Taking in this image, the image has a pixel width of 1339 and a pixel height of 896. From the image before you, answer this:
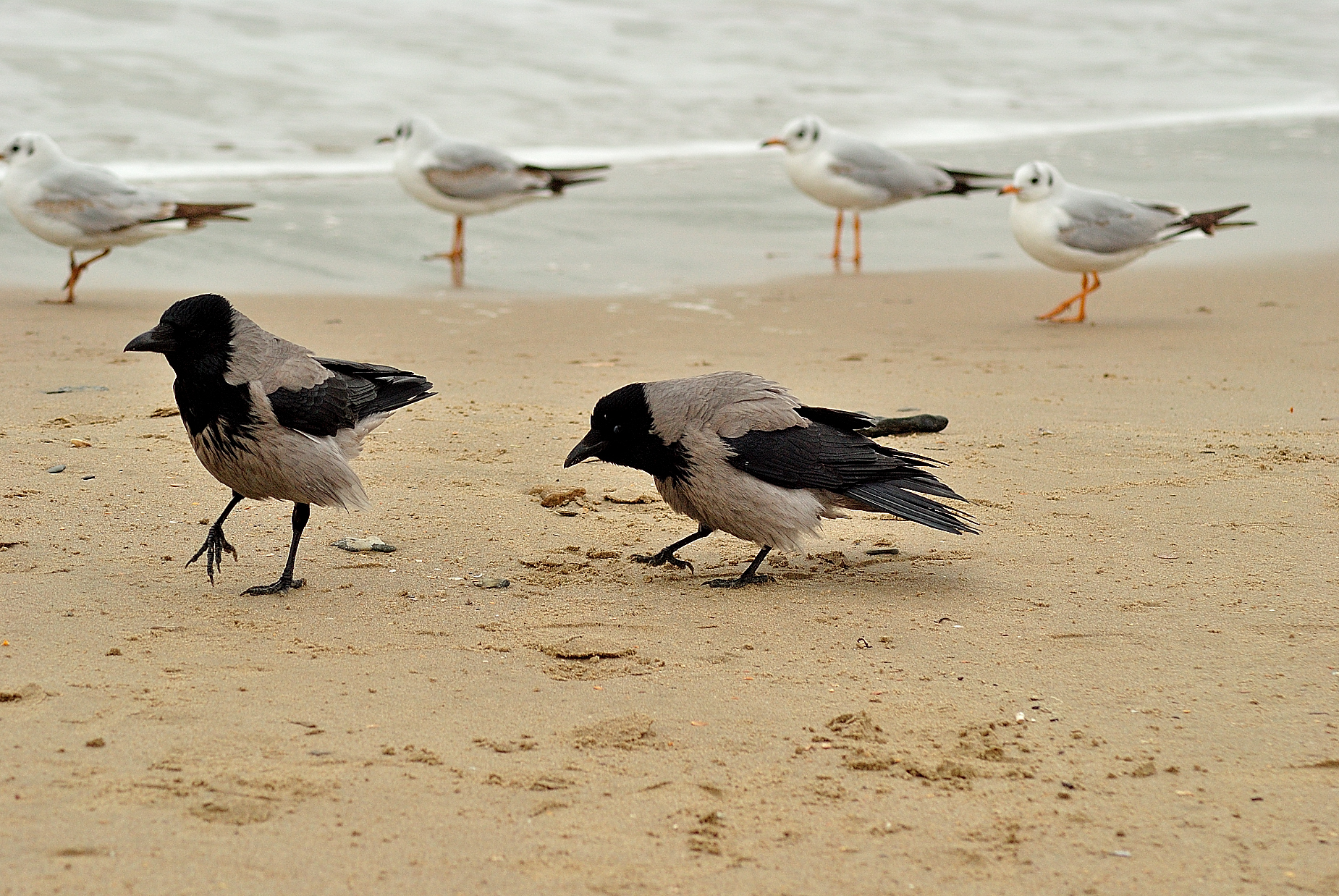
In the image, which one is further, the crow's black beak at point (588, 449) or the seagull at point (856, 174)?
the seagull at point (856, 174)

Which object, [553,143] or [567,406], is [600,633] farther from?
[553,143]

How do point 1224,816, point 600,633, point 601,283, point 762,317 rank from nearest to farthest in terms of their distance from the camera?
point 1224,816, point 600,633, point 762,317, point 601,283

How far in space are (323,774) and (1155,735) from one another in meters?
2.02

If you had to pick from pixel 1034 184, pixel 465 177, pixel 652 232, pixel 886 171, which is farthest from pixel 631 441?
pixel 886 171

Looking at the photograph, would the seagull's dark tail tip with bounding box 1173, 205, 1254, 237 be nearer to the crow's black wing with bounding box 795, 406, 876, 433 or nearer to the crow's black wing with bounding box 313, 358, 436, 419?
the crow's black wing with bounding box 795, 406, 876, 433

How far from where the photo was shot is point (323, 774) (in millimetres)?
3297

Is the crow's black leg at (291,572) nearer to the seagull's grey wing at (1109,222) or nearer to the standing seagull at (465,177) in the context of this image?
the seagull's grey wing at (1109,222)

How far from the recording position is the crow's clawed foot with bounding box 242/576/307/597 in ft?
15.3

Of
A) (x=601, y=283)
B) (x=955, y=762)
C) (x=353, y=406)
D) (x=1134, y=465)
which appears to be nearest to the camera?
(x=955, y=762)

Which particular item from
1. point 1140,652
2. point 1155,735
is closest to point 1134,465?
point 1140,652

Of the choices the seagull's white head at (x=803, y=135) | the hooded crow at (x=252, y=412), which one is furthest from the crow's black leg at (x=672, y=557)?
the seagull's white head at (x=803, y=135)

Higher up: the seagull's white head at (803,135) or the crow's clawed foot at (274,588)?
the seagull's white head at (803,135)

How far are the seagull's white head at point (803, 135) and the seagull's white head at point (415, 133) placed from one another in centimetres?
315

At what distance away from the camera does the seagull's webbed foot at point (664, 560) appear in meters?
5.04
